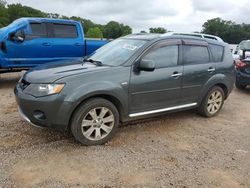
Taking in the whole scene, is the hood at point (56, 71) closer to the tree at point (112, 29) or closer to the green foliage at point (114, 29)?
the green foliage at point (114, 29)

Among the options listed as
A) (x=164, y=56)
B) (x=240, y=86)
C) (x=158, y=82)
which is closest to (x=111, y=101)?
(x=158, y=82)

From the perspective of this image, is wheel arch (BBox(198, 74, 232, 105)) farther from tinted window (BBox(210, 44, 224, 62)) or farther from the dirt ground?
the dirt ground

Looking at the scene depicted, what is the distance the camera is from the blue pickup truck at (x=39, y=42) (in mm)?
8789

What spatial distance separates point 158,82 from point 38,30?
521cm

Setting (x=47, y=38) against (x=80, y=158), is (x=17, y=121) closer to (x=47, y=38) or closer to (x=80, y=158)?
(x=80, y=158)

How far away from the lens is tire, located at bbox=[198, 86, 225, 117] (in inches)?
249

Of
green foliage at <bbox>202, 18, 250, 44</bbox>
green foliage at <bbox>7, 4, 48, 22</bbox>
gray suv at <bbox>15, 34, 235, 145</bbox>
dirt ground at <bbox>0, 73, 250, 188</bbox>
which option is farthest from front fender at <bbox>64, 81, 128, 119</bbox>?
green foliage at <bbox>7, 4, 48, 22</bbox>

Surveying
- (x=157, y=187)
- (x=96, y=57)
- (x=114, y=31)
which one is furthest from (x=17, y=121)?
(x=114, y=31)

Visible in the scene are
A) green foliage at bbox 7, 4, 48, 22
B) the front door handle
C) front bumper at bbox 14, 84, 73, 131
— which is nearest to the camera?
front bumper at bbox 14, 84, 73, 131

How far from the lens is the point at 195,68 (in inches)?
233

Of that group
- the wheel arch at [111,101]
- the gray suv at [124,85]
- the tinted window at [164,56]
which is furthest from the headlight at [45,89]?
the tinted window at [164,56]

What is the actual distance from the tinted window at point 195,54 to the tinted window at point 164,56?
0.25 meters

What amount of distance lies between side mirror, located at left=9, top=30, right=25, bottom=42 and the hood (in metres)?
4.08

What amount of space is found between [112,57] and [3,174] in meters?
2.55
